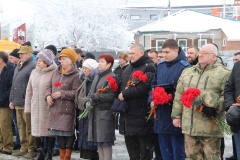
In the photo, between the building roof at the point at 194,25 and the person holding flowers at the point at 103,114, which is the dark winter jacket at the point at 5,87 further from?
the building roof at the point at 194,25

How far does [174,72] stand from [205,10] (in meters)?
84.2

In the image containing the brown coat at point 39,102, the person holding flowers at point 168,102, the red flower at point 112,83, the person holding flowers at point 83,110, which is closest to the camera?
the person holding flowers at point 168,102

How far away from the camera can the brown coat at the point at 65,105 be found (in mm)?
8641

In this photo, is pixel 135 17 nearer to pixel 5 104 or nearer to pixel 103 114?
pixel 5 104

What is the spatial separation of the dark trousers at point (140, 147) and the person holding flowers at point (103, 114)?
400mm

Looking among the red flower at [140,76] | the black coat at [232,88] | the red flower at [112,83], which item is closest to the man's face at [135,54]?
the red flower at [140,76]

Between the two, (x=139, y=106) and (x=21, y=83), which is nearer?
(x=139, y=106)

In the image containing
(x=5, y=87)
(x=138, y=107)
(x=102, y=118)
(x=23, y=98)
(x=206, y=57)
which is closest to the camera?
(x=206, y=57)

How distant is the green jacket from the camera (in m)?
6.52

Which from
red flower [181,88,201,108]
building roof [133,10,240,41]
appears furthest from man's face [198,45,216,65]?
building roof [133,10,240,41]

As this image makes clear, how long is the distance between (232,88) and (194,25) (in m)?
33.4

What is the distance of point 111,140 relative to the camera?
Answer: 809 cm

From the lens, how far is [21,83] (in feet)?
31.9

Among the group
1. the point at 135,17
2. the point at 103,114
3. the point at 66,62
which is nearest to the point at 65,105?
the point at 66,62
